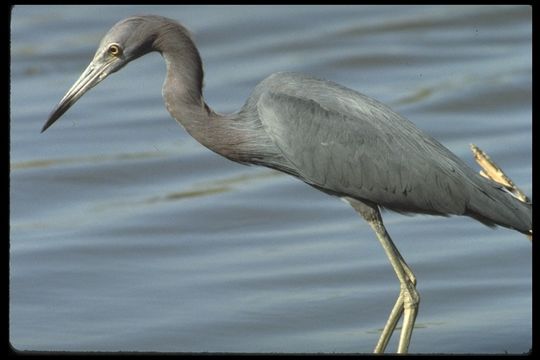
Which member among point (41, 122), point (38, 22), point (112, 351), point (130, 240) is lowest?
point (112, 351)

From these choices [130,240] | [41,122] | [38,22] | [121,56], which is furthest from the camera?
[38,22]

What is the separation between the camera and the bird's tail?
8.37 metres

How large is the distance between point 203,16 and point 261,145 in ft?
47.7

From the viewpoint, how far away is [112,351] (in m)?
9.95

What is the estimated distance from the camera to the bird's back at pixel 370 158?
8.34 meters

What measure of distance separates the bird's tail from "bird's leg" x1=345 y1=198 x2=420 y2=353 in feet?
1.82

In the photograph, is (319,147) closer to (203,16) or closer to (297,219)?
(297,219)

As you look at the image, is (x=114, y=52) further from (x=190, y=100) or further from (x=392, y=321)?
(x=392, y=321)

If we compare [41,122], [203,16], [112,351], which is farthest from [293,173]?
[203,16]

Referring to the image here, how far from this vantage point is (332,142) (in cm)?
840

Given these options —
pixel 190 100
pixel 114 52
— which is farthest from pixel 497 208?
pixel 114 52

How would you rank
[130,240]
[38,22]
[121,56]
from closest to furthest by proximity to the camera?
[121,56] < [130,240] < [38,22]

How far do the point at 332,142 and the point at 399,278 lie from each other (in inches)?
41.2

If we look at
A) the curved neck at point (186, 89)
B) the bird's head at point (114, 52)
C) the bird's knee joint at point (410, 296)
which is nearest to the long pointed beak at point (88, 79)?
the bird's head at point (114, 52)
